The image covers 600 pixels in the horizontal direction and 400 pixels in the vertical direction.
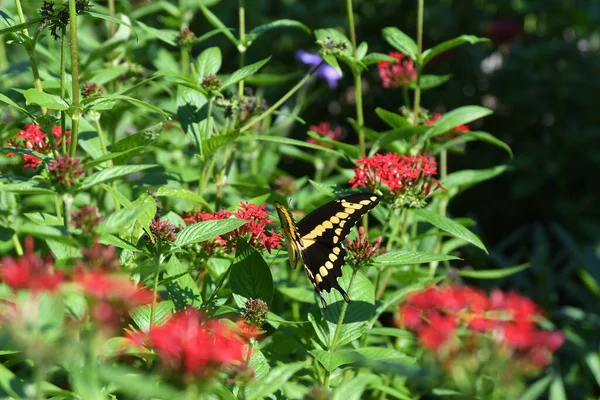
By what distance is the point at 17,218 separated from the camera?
1.63 meters

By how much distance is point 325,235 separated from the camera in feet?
5.03

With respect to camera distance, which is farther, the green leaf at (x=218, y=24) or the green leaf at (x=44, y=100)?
the green leaf at (x=218, y=24)

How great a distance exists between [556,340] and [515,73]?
2.91 meters

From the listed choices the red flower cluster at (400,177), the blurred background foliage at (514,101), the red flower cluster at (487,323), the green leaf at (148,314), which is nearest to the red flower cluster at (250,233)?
the green leaf at (148,314)

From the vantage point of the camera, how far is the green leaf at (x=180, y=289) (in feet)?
4.39

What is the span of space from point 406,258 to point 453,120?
1.96 feet

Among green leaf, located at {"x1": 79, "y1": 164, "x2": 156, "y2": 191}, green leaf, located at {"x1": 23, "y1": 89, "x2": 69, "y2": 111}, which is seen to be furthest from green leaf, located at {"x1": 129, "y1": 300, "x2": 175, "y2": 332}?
green leaf, located at {"x1": 23, "y1": 89, "x2": 69, "y2": 111}

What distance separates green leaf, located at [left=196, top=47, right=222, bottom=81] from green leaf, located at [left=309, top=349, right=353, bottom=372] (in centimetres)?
74

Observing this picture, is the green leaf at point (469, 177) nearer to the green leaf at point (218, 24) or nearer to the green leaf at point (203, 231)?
the green leaf at point (218, 24)

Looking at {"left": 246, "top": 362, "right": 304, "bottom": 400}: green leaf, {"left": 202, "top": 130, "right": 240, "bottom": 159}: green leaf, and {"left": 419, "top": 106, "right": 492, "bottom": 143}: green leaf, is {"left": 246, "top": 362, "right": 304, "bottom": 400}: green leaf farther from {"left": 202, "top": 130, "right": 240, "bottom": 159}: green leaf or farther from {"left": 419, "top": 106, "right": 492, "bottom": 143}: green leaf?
{"left": 419, "top": 106, "right": 492, "bottom": 143}: green leaf

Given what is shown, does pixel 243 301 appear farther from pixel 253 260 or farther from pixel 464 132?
pixel 464 132

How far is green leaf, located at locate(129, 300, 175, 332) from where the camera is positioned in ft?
4.26

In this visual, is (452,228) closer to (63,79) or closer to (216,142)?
(216,142)

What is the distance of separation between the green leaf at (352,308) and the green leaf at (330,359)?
0.20ft
